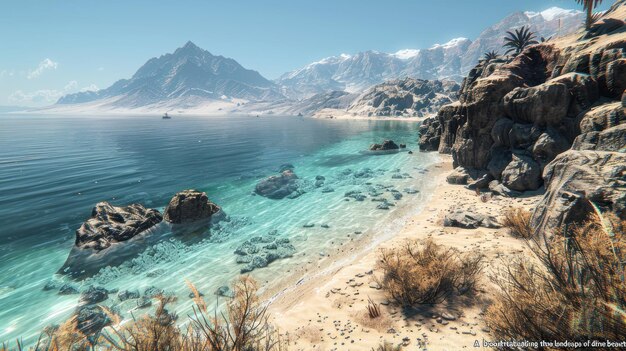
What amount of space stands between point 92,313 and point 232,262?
5.70m

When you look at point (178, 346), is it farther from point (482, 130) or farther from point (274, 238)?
A: point (482, 130)

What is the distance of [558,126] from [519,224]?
33.0 feet

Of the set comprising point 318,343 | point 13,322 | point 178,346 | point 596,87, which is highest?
point 596,87

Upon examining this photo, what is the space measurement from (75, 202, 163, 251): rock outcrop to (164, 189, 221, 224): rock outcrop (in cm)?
86

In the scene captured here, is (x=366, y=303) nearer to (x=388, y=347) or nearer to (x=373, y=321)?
(x=373, y=321)

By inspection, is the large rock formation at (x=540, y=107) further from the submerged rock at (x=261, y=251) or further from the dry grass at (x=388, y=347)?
the submerged rock at (x=261, y=251)

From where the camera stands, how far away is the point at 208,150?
176 ft

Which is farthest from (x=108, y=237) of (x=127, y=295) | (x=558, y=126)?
(x=558, y=126)

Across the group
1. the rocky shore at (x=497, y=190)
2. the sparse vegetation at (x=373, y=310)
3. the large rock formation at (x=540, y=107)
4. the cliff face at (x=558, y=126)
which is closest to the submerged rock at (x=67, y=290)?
the rocky shore at (x=497, y=190)

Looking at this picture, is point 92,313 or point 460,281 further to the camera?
point 92,313

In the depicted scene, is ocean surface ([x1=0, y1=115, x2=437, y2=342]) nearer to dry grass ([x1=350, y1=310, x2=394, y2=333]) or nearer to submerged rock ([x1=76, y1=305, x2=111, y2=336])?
submerged rock ([x1=76, y1=305, x2=111, y2=336])

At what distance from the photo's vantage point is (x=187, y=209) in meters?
19.2

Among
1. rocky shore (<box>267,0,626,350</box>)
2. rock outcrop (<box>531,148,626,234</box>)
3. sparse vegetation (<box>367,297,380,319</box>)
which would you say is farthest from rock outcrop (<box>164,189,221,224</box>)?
rock outcrop (<box>531,148,626,234</box>)

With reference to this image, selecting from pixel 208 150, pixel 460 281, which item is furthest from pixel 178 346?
pixel 208 150
